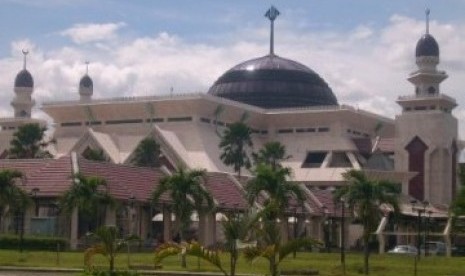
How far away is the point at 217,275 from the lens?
41.0 metres

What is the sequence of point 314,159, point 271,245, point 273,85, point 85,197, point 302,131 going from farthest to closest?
point 273,85 < point 302,131 < point 314,159 < point 85,197 < point 271,245

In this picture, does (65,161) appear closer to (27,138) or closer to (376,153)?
(27,138)

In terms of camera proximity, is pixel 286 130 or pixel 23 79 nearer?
pixel 286 130

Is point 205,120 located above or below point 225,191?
above

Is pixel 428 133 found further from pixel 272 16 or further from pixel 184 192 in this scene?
pixel 184 192

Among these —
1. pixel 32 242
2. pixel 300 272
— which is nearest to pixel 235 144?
pixel 32 242

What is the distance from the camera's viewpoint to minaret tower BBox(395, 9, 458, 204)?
11244 centimetres

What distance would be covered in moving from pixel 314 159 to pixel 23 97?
142ft

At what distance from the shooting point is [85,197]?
195 ft

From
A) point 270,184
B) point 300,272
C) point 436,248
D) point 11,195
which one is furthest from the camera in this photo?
point 436,248

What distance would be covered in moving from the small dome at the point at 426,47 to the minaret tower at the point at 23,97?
55.4 metres

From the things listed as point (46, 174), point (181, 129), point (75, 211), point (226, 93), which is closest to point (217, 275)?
point (75, 211)

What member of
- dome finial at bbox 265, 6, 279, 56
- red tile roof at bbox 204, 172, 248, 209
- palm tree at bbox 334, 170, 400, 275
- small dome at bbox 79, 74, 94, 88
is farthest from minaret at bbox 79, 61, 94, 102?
palm tree at bbox 334, 170, 400, 275

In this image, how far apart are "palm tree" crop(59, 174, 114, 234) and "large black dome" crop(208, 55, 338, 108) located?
73786 millimetres
